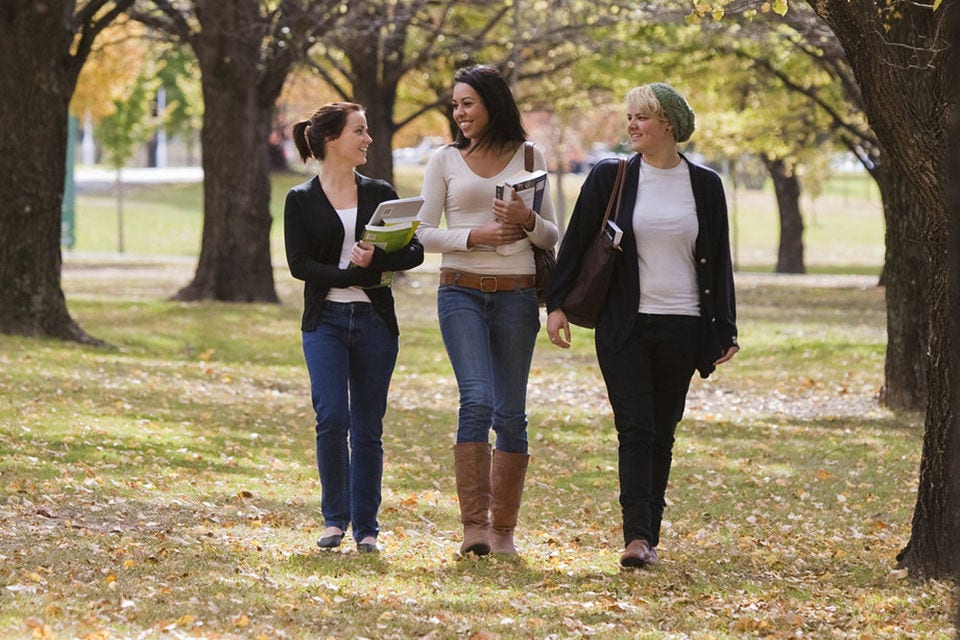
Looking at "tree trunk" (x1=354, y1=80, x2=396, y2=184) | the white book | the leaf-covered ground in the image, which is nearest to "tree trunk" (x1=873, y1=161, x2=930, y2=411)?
the leaf-covered ground

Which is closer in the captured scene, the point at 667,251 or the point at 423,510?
the point at 667,251

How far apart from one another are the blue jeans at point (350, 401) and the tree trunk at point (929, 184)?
2.30 metres

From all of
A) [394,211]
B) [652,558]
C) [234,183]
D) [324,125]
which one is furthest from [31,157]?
[652,558]

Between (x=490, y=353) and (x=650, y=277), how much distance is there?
77 cm

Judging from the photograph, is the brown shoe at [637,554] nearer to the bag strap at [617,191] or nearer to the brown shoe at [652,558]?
the brown shoe at [652,558]

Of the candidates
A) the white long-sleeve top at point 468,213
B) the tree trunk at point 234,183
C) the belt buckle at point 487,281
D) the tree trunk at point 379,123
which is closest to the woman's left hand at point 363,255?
Result: the white long-sleeve top at point 468,213

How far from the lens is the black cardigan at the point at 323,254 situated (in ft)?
22.3

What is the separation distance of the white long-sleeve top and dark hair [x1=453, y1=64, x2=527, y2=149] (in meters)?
0.08

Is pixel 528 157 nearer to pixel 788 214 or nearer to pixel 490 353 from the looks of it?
pixel 490 353

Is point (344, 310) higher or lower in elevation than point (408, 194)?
higher

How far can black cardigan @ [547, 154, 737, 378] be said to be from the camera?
22.1ft

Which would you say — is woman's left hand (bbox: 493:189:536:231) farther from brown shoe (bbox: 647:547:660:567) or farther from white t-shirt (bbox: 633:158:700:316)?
brown shoe (bbox: 647:547:660:567)

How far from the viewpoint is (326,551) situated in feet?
23.2

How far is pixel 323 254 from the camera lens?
22.7ft
